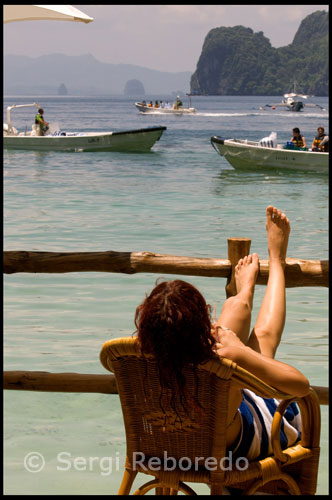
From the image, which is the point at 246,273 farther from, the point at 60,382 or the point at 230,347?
the point at 60,382

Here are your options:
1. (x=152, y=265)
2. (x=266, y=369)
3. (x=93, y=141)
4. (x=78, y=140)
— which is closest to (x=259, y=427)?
(x=266, y=369)

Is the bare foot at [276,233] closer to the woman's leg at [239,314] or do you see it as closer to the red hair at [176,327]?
the woman's leg at [239,314]

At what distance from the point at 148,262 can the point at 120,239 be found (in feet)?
30.3

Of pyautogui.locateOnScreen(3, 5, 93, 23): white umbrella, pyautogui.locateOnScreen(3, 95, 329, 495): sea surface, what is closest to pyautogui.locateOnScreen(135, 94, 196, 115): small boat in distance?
pyautogui.locateOnScreen(3, 95, 329, 495): sea surface

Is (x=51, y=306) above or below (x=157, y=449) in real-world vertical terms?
below

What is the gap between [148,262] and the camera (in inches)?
129

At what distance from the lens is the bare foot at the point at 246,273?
2.83 m

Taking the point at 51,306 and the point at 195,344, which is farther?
the point at 51,306

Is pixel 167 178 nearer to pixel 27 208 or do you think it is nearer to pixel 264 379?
pixel 27 208

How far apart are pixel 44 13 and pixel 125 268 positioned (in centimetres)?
299

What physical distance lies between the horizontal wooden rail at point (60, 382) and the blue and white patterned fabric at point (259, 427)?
0.91 m

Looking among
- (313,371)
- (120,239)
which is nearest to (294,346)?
(313,371)

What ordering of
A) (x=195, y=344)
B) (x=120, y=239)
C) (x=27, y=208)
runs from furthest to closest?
(x=27, y=208), (x=120, y=239), (x=195, y=344)

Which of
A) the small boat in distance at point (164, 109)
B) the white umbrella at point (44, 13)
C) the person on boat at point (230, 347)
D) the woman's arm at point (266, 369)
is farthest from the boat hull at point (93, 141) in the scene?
the small boat in distance at point (164, 109)
